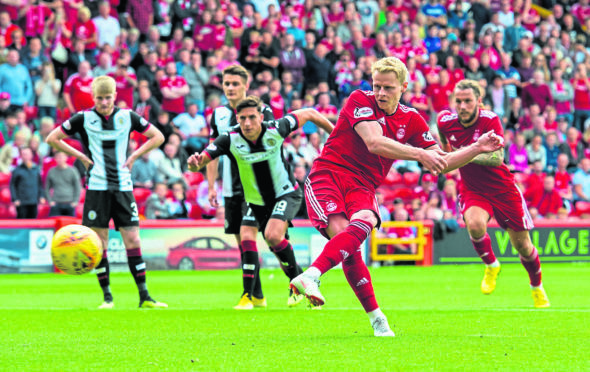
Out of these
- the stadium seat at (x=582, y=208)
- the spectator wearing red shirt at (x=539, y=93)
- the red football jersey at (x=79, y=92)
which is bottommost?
the stadium seat at (x=582, y=208)

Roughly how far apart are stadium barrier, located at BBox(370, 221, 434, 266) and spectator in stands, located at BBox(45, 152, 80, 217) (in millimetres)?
6036

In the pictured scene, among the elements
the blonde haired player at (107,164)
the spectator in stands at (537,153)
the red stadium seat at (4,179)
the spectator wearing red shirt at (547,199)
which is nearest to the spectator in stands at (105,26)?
the red stadium seat at (4,179)

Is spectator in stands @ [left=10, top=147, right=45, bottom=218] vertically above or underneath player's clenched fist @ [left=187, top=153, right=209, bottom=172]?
underneath

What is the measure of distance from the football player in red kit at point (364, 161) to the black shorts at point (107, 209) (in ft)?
10.6

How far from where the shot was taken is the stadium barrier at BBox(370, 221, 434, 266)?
63.2 feet

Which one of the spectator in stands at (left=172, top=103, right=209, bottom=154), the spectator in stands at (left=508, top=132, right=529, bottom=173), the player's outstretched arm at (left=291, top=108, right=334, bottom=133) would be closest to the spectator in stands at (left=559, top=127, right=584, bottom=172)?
the spectator in stands at (left=508, top=132, right=529, bottom=173)

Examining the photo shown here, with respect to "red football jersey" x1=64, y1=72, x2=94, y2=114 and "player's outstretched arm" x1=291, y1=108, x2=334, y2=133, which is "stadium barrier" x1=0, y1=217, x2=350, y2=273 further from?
"player's outstretched arm" x1=291, y1=108, x2=334, y2=133

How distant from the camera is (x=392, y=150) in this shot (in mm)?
6582

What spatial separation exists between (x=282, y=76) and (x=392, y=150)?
15444 mm

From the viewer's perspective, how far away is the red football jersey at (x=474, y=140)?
10.1 m

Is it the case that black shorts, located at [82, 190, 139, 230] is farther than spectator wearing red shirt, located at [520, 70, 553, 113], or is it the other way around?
spectator wearing red shirt, located at [520, 70, 553, 113]

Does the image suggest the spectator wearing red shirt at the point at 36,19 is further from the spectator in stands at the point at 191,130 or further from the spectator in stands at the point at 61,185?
the spectator in stands at the point at 61,185

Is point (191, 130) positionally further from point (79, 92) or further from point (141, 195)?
point (79, 92)

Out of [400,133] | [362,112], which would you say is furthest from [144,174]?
[362,112]
